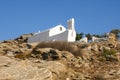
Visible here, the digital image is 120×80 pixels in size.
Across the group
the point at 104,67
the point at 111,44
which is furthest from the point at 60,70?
the point at 111,44

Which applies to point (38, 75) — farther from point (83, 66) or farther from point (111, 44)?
point (111, 44)

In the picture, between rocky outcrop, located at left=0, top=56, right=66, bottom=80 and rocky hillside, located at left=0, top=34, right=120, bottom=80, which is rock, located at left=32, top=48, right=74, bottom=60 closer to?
rocky hillside, located at left=0, top=34, right=120, bottom=80

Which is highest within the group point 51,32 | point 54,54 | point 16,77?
point 51,32

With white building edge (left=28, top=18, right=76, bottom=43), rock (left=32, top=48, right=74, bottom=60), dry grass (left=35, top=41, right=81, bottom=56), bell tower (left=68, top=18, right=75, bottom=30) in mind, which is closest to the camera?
rock (left=32, top=48, right=74, bottom=60)

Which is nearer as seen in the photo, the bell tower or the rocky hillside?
the rocky hillside

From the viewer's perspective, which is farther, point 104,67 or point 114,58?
point 114,58

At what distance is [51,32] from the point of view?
3756 cm

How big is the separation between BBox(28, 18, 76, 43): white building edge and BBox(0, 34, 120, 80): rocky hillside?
778 cm

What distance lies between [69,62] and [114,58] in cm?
365

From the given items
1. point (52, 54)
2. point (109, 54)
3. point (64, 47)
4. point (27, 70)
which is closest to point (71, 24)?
point (64, 47)

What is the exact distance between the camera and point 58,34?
3694 cm

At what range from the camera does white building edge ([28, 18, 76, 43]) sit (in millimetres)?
36281

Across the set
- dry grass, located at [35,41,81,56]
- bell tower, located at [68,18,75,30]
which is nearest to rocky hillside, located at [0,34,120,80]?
dry grass, located at [35,41,81,56]

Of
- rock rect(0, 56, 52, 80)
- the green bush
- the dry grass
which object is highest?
the dry grass
